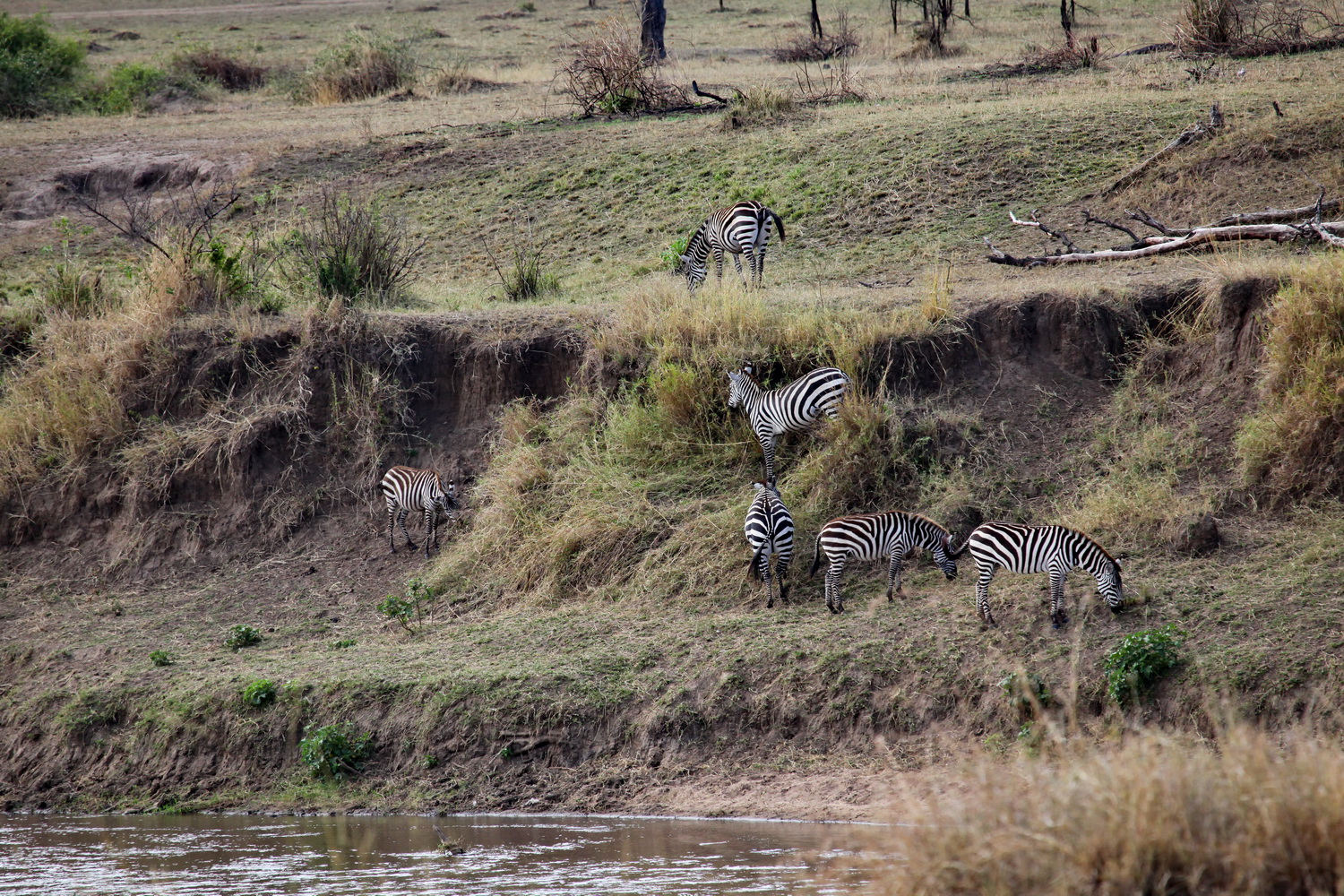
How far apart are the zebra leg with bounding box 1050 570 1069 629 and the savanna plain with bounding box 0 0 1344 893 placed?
84 mm

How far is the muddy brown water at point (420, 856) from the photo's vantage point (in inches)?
308

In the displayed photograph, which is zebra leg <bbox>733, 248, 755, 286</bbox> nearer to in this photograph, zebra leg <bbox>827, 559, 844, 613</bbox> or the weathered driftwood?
the weathered driftwood

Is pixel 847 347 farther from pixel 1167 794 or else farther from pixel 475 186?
pixel 475 186

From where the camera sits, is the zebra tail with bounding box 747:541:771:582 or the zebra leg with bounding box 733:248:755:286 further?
the zebra leg with bounding box 733:248:755:286

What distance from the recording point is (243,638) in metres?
12.2

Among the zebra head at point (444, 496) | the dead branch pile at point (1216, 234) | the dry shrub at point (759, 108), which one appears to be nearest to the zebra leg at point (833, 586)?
the zebra head at point (444, 496)

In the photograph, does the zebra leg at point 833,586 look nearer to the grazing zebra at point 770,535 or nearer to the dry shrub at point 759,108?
the grazing zebra at point 770,535

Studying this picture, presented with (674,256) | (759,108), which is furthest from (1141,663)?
(759,108)

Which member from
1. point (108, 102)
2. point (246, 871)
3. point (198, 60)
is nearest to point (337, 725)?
point (246, 871)

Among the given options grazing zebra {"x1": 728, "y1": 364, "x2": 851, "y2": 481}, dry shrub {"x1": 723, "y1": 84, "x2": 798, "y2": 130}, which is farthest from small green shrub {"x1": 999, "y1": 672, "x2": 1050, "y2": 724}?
dry shrub {"x1": 723, "y1": 84, "x2": 798, "y2": 130}

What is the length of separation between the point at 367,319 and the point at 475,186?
27.9 feet

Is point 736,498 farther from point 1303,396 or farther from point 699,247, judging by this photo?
point 1303,396

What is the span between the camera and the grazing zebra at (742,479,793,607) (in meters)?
11.1

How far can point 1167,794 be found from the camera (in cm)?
510
